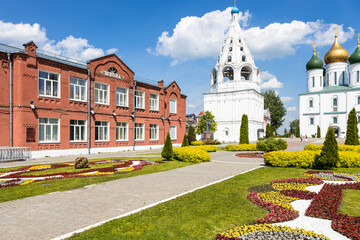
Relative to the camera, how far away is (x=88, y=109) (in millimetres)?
23875

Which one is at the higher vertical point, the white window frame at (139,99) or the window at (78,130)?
the white window frame at (139,99)

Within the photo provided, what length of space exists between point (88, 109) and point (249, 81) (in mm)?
43099

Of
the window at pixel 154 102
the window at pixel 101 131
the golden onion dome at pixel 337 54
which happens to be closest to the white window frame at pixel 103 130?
the window at pixel 101 131

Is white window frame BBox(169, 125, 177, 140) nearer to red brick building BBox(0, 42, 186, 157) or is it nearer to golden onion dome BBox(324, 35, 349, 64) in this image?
red brick building BBox(0, 42, 186, 157)

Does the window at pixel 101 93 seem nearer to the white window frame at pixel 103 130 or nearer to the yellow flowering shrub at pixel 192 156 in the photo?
the white window frame at pixel 103 130

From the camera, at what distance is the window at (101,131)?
2505 cm

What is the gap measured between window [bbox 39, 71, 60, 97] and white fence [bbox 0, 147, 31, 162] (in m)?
4.83

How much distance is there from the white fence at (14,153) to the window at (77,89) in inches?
244

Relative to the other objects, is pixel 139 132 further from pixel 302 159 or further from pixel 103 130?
pixel 302 159

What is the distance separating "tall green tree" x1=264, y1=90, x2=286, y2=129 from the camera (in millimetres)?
86875

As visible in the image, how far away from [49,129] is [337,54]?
72.0 meters

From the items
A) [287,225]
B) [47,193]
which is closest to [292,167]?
[287,225]

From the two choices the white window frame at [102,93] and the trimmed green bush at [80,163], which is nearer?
the trimmed green bush at [80,163]

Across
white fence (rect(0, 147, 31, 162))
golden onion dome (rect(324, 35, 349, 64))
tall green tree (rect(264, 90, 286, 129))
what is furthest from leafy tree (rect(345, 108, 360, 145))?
tall green tree (rect(264, 90, 286, 129))
